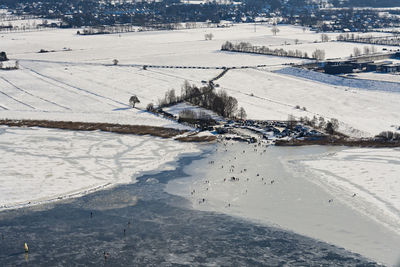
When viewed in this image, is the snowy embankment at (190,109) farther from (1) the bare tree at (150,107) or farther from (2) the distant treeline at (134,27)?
(2) the distant treeline at (134,27)

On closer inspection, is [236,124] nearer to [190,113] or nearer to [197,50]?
[190,113]

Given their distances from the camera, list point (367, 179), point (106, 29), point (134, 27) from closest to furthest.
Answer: point (367, 179), point (106, 29), point (134, 27)

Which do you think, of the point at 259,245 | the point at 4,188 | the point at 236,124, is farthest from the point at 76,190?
the point at 236,124

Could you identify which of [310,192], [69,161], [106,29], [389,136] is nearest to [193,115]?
[69,161]

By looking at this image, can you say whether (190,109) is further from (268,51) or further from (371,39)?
(371,39)

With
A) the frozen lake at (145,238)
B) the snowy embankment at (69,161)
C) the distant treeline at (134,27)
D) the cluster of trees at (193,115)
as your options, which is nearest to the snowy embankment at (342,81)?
the cluster of trees at (193,115)

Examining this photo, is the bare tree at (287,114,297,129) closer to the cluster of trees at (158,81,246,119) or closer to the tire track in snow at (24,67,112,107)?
the cluster of trees at (158,81,246,119)
